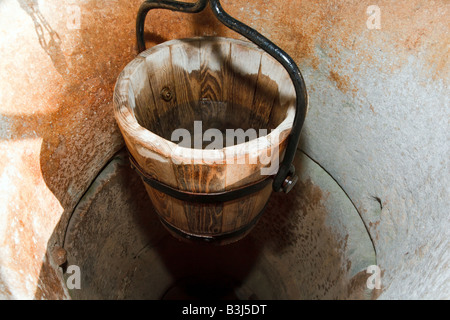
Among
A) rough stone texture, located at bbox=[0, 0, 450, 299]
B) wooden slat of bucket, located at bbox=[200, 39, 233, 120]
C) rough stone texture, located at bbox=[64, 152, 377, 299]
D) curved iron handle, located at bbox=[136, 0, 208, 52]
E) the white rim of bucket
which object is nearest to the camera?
the white rim of bucket

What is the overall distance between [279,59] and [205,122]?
2.28 feet

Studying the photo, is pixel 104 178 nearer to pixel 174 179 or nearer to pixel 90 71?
pixel 90 71

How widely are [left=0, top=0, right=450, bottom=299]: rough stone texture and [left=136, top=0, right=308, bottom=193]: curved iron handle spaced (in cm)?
26

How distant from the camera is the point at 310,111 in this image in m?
1.84

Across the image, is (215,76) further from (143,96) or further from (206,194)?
(206,194)

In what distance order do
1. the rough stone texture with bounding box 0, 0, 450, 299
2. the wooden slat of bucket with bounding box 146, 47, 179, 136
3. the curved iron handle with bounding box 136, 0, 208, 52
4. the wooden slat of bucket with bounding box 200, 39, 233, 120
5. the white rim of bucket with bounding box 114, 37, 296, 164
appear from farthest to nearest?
the wooden slat of bucket with bounding box 200, 39, 233, 120
the wooden slat of bucket with bounding box 146, 47, 179, 136
the curved iron handle with bounding box 136, 0, 208, 52
the rough stone texture with bounding box 0, 0, 450, 299
the white rim of bucket with bounding box 114, 37, 296, 164

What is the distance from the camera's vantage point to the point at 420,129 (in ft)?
4.27

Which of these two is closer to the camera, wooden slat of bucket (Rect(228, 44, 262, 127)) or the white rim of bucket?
the white rim of bucket

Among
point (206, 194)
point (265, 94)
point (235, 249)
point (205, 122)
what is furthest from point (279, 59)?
point (235, 249)

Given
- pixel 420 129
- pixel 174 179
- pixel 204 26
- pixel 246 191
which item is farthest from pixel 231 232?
pixel 204 26

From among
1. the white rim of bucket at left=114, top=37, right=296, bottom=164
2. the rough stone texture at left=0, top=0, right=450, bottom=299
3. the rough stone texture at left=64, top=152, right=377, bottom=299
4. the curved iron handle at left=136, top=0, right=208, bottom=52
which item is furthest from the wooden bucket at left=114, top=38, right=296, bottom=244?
the rough stone texture at left=64, top=152, right=377, bottom=299

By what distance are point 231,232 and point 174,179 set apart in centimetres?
45

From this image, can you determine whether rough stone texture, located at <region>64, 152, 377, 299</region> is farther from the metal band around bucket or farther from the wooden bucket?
the metal band around bucket

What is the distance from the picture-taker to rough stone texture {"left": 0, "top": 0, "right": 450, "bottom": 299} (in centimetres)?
117
